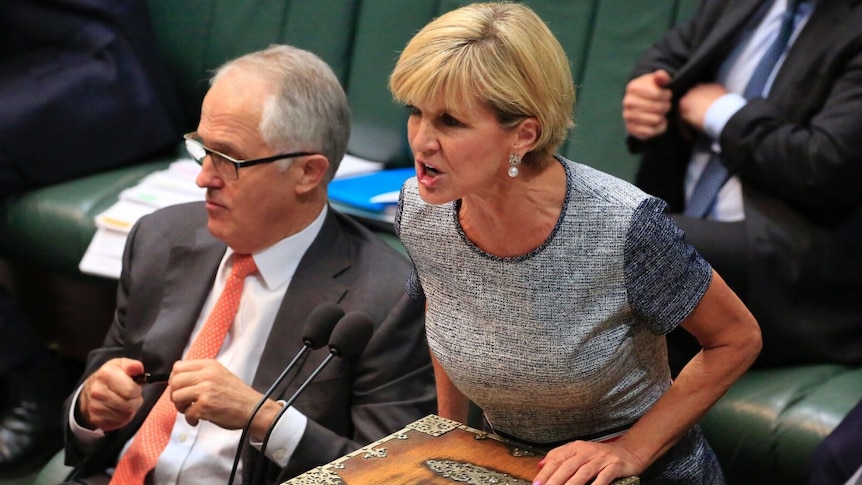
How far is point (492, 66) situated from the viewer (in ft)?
4.72

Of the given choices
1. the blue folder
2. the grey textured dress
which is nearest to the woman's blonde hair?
the grey textured dress

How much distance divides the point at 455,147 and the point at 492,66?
0.37ft

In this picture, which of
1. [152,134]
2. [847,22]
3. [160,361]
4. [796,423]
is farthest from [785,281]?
[152,134]

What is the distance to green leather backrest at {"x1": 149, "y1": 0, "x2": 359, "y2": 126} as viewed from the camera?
3332 millimetres

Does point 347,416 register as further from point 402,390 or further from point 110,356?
point 110,356

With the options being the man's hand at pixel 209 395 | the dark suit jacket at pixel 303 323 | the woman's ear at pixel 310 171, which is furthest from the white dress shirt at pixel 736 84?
the man's hand at pixel 209 395

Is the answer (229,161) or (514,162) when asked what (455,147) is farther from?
(229,161)

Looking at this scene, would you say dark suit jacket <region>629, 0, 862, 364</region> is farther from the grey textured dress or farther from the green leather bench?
the grey textured dress

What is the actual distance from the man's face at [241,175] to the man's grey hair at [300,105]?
0.02 meters

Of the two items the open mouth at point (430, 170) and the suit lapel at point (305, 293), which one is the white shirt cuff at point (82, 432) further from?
the open mouth at point (430, 170)

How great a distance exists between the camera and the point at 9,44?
3406 mm

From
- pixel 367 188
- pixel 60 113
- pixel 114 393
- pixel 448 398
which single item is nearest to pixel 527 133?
pixel 448 398

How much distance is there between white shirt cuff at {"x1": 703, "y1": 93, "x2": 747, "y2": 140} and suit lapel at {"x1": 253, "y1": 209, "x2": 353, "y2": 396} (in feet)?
2.62

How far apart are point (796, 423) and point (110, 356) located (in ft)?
4.30
